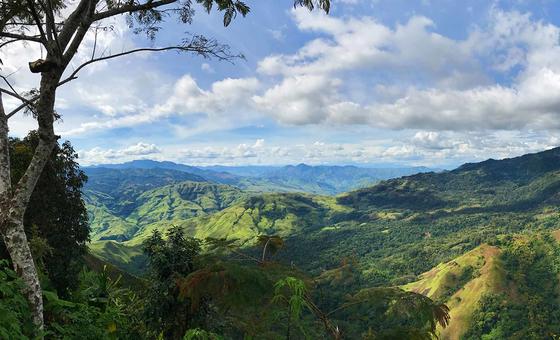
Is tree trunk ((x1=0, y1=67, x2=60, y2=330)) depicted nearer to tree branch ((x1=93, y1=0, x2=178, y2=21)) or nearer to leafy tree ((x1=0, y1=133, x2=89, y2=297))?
tree branch ((x1=93, y1=0, x2=178, y2=21))

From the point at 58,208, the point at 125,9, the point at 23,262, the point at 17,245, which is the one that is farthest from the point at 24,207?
the point at 58,208

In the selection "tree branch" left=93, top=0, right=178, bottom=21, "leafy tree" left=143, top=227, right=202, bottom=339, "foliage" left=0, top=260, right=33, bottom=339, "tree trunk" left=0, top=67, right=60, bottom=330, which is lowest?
"leafy tree" left=143, top=227, right=202, bottom=339

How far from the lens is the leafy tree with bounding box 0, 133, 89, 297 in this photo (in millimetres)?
36938

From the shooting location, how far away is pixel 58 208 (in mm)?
40500

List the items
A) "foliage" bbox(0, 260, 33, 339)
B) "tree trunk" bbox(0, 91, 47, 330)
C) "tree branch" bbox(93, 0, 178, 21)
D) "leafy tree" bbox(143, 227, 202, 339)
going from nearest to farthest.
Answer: "foliage" bbox(0, 260, 33, 339) → "tree trunk" bbox(0, 91, 47, 330) → "tree branch" bbox(93, 0, 178, 21) → "leafy tree" bbox(143, 227, 202, 339)

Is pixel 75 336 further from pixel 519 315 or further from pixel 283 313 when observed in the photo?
pixel 519 315

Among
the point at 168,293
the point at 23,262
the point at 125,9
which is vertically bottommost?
the point at 168,293

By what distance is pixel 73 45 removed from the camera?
9242 millimetres

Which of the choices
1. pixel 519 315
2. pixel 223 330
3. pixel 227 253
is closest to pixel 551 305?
Result: pixel 519 315

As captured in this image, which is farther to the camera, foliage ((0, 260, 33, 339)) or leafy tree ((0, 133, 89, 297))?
leafy tree ((0, 133, 89, 297))

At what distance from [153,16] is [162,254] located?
1809cm

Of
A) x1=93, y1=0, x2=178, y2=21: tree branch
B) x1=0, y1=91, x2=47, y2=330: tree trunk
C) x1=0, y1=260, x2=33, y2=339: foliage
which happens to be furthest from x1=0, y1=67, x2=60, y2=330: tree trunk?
x1=93, y1=0, x2=178, y2=21: tree branch

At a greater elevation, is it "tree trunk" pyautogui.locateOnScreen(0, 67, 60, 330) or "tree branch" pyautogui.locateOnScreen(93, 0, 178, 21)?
"tree branch" pyautogui.locateOnScreen(93, 0, 178, 21)

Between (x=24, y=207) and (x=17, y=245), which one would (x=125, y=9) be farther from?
(x=17, y=245)
